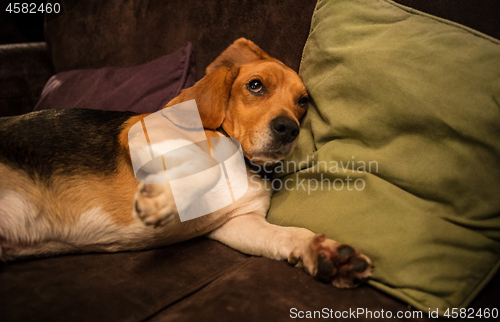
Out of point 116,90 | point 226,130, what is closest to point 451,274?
point 226,130

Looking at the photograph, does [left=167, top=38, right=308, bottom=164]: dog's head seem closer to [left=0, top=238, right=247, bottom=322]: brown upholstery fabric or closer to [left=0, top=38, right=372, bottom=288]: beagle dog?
[left=0, top=38, right=372, bottom=288]: beagle dog

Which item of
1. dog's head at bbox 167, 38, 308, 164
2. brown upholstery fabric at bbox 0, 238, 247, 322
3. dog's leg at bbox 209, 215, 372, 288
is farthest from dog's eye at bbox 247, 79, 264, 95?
brown upholstery fabric at bbox 0, 238, 247, 322

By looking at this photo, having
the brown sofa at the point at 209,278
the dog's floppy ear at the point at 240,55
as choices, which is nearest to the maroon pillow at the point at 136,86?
the brown sofa at the point at 209,278

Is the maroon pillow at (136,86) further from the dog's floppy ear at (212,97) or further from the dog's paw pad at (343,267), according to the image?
the dog's paw pad at (343,267)

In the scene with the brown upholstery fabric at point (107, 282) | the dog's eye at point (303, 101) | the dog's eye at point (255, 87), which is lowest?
the brown upholstery fabric at point (107, 282)

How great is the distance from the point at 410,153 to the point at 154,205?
101 cm

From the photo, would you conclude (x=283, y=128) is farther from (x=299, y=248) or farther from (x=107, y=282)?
(x=107, y=282)

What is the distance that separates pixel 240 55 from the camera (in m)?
1.75

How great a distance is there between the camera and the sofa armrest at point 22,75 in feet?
9.55

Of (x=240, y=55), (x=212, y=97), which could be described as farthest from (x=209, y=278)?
(x=240, y=55)

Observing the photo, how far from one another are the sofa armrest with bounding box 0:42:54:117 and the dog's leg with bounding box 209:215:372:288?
2794mm

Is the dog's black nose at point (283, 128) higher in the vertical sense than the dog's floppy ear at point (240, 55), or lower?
lower

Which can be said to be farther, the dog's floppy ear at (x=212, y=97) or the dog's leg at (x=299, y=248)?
the dog's floppy ear at (x=212, y=97)

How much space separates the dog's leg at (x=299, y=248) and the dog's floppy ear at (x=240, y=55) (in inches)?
36.8
